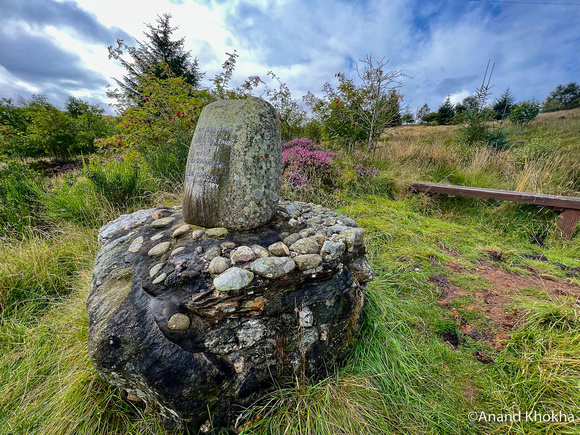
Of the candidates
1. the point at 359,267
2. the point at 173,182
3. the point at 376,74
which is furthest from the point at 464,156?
the point at 173,182

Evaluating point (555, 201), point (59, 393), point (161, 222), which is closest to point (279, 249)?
point (161, 222)

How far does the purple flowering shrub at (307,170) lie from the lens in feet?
14.5

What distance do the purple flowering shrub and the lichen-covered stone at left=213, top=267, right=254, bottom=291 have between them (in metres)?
3.09

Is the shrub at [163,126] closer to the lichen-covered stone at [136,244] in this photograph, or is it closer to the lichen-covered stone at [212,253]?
the lichen-covered stone at [136,244]

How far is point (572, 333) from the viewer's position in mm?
1740

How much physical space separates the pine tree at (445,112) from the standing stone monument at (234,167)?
92.4 feet

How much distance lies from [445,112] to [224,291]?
30.1m

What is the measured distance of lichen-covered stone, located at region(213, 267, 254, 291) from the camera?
1279 mm

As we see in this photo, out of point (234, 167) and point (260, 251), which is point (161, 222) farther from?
point (260, 251)

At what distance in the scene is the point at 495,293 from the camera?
7.81ft

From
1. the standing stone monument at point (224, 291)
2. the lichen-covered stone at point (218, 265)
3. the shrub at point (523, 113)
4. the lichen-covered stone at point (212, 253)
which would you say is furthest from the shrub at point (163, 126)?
the shrub at point (523, 113)

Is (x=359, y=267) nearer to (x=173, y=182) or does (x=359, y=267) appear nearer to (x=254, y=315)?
(x=254, y=315)

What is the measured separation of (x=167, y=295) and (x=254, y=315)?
0.53m

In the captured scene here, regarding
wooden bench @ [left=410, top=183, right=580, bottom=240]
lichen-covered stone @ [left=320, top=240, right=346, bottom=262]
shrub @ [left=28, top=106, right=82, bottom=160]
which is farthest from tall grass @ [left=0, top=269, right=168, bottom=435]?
shrub @ [left=28, top=106, right=82, bottom=160]
